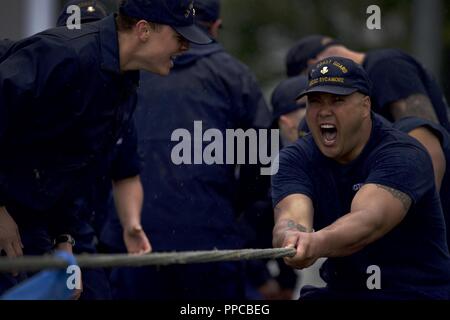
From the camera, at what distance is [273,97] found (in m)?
7.95

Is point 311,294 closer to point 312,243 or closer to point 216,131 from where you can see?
point 312,243

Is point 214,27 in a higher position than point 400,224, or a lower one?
higher

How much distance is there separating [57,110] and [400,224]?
1.49 metres

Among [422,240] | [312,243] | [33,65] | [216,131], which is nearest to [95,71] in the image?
[33,65]

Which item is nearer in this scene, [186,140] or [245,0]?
[186,140]

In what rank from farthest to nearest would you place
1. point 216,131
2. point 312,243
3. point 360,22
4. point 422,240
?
point 360,22 < point 216,131 < point 422,240 < point 312,243

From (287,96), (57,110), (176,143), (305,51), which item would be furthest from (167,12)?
(305,51)

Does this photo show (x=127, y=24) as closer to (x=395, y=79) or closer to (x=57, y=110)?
(x=57, y=110)

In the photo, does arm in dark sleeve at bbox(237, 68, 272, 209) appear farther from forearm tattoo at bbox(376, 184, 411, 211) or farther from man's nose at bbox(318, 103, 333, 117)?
forearm tattoo at bbox(376, 184, 411, 211)

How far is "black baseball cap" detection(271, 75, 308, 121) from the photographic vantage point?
7.76 metres

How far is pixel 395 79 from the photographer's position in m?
6.92

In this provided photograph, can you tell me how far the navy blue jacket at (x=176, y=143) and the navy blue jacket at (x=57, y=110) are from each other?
1.66 meters

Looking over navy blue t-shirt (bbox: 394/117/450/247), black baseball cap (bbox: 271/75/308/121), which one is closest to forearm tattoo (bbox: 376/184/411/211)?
navy blue t-shirt (bbox: 394/117/450/247)
